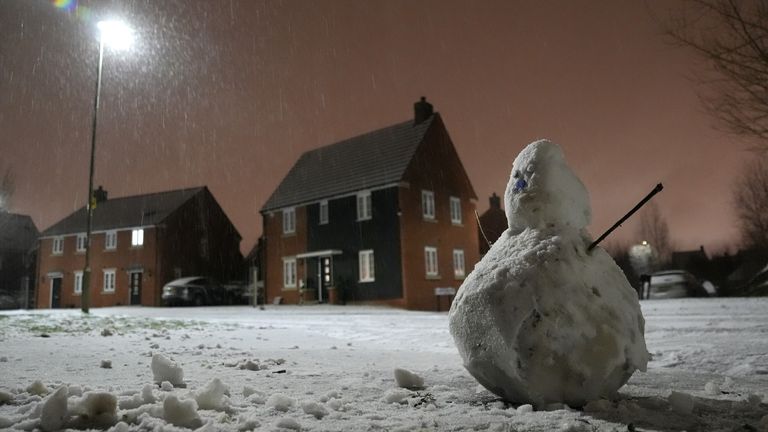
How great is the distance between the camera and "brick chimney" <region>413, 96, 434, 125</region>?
3116cm

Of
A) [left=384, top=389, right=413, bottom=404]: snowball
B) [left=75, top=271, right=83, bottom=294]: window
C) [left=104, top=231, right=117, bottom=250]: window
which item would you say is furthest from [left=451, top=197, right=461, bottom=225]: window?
[left=75, top=271, right=83, bottom=294]: window

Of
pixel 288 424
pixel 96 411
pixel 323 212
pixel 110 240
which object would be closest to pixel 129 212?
pixel 110 240

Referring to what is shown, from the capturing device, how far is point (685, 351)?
690 centimetres

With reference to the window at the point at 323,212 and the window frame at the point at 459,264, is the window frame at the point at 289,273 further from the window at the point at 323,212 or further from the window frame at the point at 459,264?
the window frame at the point at 459,264

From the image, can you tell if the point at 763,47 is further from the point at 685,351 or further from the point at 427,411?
the point at 427,411

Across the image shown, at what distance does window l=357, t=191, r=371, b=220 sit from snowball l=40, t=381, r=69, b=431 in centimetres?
2591

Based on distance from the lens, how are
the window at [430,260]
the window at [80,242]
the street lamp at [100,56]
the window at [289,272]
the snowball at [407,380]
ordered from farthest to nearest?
the window at [80,242] < the window at [289,272] < the window at [430,260] < the street lamp at [100,56] < the snowball at [407,380]

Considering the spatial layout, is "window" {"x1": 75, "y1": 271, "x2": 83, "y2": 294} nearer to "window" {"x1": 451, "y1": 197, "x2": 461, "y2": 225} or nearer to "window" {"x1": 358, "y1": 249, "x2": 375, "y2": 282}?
"window" {"x1": 358, "y1": 249, "x2": 375, "y2": 282}

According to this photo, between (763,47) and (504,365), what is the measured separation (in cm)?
779

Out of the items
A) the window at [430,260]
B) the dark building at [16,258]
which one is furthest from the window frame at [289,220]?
the dark building at [16,258]

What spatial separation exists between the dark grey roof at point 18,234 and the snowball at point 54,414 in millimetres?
66949

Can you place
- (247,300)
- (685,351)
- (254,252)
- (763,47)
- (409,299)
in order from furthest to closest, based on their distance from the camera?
(254,252), (247,300), (409,299), (763,47), (685,351)

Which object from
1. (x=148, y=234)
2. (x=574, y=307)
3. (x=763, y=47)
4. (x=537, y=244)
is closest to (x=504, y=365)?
(x=574, y=307)

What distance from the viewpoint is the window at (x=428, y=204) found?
96.8 ft
